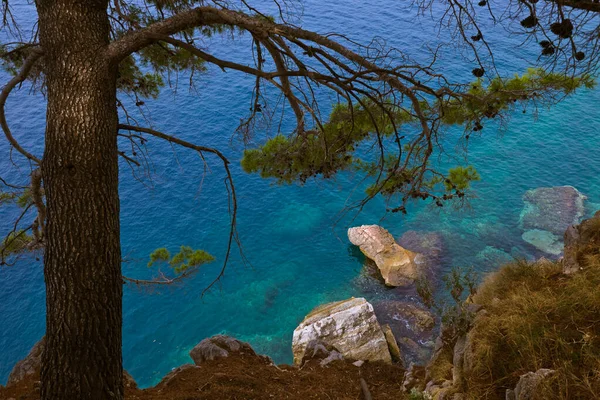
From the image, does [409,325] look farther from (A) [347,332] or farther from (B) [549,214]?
(B) [549,214]

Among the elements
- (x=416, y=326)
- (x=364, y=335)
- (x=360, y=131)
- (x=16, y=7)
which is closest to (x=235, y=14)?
(x=360, y=131)

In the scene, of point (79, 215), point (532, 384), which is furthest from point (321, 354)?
point (79, 215)

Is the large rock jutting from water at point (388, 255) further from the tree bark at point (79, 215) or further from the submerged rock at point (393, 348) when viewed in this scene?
the tree bark at point (79, 215)

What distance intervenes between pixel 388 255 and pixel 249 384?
463 inches

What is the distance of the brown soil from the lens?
18.9 feet

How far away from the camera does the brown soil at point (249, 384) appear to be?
18.9ft

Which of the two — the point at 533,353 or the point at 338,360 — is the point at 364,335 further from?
the point at 533,353

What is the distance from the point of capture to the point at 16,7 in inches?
1147

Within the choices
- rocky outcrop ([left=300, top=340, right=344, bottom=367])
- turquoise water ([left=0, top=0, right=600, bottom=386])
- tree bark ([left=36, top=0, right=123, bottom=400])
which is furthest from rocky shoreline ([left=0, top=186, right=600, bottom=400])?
tree bark ([left=36, top=0, right=123, bottom=400])

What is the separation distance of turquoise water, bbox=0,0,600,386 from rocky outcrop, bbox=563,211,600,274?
621 cm

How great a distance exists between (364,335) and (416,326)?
319 cm

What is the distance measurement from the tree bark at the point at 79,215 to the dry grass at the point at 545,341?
397 centimetres

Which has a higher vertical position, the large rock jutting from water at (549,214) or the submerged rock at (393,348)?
the submerged rock at (393,348)

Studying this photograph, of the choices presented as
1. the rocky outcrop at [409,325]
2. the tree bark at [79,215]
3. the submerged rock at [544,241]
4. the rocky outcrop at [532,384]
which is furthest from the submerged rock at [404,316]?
the tree bark at [79,215]
